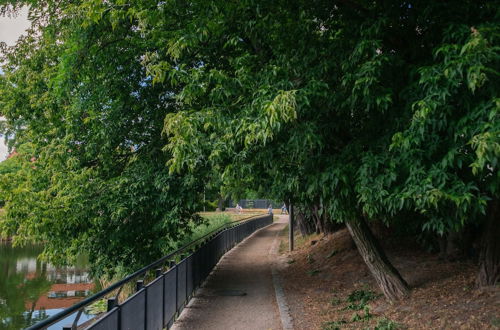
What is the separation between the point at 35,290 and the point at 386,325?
18.9 metres

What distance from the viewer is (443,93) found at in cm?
488

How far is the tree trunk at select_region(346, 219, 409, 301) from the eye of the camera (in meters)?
8.16

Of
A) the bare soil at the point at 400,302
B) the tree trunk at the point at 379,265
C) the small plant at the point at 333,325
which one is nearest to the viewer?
the bare soil at the point at 400,302

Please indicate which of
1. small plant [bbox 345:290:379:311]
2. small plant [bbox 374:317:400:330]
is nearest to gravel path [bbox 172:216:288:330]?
small plant [bbox 345:290:379:311]

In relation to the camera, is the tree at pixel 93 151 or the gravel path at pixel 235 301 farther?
the tree at pixel 93 151

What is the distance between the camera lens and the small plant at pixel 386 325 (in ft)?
21.9

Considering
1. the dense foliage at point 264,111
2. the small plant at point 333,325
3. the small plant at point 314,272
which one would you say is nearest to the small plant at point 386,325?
the small plant at point 333,325

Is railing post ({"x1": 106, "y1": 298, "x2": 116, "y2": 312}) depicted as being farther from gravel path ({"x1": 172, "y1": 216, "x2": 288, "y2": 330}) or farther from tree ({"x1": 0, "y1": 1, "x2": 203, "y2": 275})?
tree ({"x1": 0, "y1": 1, "x2": 203, "y2": 275})

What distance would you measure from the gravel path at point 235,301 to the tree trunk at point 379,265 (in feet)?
6.70

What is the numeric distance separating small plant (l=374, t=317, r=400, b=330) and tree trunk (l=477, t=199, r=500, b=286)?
1.63 metres

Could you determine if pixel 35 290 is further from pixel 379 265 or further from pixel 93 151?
pixel 379 265

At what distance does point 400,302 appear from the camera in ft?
25.9

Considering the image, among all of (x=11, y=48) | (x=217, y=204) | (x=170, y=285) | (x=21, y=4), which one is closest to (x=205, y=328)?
(x=170, y=285)

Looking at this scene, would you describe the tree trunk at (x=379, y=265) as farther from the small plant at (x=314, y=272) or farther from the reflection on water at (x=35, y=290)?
the reflection on water at (x=35, y=290)
